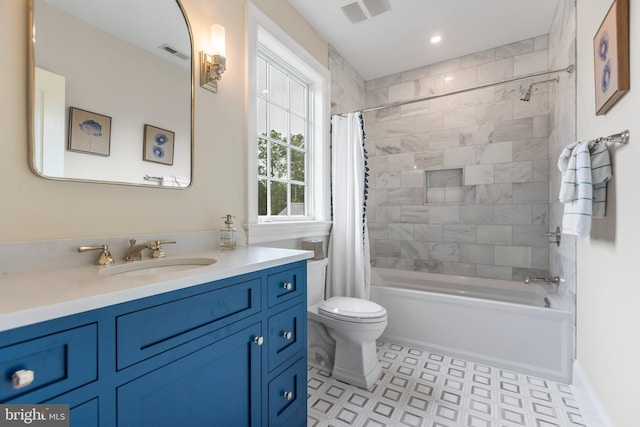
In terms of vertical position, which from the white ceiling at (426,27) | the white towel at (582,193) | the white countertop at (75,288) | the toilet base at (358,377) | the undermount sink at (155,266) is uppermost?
the white ceiling at (426,27)

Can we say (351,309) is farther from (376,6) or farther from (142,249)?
(376,6)

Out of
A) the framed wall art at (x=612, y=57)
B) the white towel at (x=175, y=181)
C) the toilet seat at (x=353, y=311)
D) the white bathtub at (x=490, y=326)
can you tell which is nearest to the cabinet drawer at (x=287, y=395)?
the toilet seat at (x=353, y=311)

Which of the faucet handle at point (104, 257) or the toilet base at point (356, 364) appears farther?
the toilet base at point (356, 364)

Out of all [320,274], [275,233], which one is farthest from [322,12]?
[320,274]

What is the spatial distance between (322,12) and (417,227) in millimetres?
A: 2192

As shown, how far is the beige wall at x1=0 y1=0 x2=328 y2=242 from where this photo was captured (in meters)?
0.95

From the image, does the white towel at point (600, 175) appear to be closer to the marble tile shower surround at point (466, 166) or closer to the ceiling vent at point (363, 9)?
the marble tile shower surround at point (466, 166)

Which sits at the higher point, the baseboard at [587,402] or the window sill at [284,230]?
the window sill at [284,230]

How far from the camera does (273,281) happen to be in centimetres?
121

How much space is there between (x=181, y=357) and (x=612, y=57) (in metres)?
1.99

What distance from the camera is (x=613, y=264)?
1.32 meters

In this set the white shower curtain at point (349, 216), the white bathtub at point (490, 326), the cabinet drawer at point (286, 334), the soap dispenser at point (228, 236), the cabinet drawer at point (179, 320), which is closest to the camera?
the cabinet drawer at point (179, 320)

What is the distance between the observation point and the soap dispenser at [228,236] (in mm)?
1537

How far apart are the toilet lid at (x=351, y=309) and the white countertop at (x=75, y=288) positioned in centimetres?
92
